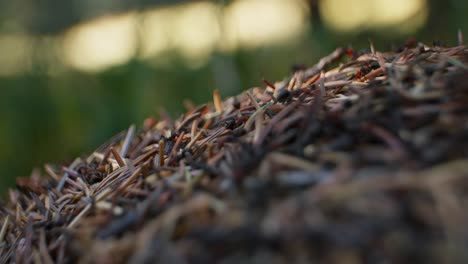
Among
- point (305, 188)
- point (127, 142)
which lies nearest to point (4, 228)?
point (127, 142)

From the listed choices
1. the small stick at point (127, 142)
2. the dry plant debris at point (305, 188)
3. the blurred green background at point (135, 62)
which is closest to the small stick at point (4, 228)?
the dry plant debris at point (305, 188)

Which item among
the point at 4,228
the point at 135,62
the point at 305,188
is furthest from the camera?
the point at 135,62

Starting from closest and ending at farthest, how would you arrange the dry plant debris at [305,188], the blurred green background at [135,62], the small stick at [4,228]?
the dry plant debris at [305,188]
the small stick at [4,228]
the blurred green background at [135,62]

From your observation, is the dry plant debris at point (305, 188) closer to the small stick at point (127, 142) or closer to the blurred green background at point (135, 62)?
the small stick at point (127, 142)

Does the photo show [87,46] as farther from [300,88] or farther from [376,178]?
[376,178]

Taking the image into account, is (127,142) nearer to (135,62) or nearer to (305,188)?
(305,188)

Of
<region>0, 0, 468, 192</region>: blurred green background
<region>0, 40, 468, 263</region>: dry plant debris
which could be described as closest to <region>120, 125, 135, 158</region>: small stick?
<region>0, 40, 468, 263</region>: dry plant debris

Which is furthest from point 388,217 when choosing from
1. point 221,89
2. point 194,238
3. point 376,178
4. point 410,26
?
point 221,89
